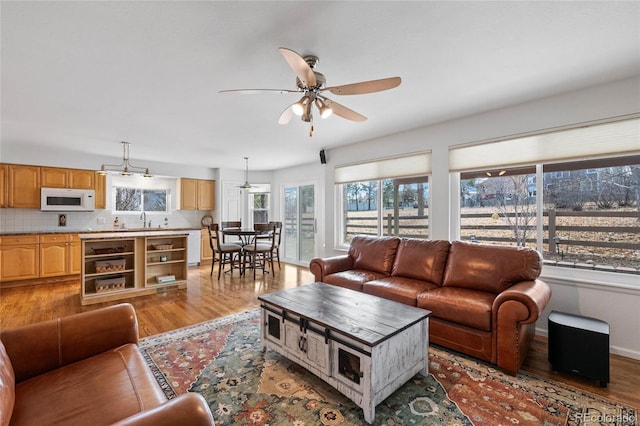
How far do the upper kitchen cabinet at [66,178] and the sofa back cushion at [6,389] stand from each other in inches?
208

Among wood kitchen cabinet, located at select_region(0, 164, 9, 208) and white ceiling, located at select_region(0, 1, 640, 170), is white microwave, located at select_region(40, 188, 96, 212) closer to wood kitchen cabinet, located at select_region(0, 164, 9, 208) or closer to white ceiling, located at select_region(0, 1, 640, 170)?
wood kitchen cabinet, located at select_region(0, 164, 9, 208)

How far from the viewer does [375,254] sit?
12.3ft

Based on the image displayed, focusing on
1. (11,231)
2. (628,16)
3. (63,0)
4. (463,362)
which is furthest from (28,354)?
(11,231)

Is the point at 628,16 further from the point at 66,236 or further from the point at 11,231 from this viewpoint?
the point at 11,231

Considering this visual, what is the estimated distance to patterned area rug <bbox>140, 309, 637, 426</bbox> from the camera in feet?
5.74

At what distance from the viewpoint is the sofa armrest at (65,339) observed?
1.46 meters

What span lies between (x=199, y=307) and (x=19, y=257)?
364cm

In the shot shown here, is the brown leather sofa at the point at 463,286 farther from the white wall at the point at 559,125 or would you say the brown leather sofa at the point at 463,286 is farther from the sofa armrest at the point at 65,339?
the sofa armrest at the point at 65,339

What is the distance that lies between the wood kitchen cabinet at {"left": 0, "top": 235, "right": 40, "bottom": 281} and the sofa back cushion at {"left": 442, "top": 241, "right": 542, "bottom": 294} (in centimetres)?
653

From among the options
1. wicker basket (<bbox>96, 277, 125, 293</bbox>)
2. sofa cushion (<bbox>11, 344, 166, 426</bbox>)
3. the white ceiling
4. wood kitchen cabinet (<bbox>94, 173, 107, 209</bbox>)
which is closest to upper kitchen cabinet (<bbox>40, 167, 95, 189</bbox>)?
wood kitchen cabinet (<bbox>94, 173, 107, 209</bbox>)

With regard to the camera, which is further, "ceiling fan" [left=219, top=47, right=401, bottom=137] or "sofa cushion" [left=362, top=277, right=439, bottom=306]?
"sofa cushion" [left=362, top=277, right=439, bottom=306]

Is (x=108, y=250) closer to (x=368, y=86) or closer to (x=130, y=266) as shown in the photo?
(x=130, y=266)

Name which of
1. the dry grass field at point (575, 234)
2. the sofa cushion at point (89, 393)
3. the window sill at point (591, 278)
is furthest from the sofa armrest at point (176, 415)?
the dry grass field at point (575, 234)

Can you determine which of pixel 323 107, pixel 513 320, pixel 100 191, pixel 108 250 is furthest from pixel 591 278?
pixel 100 191
